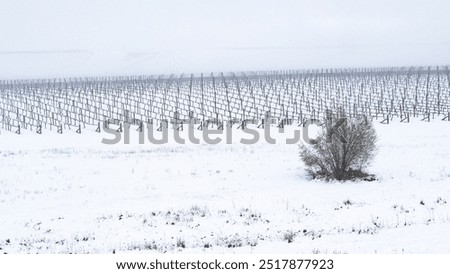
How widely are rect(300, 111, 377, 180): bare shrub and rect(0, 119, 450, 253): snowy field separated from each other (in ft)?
3.39

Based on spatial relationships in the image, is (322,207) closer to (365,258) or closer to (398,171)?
(365,258)

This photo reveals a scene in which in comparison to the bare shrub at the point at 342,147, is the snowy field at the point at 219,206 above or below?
below

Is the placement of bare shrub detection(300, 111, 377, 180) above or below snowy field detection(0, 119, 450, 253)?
above

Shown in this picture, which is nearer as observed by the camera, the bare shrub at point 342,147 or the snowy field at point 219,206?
the snowy field at point 219,206

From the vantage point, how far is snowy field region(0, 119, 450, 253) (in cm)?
1083

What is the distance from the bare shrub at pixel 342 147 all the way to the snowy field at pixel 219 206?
1.03 meters

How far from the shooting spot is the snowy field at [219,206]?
10828mm

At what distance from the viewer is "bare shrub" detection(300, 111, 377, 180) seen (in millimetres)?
20594

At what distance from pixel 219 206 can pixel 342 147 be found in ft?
25.2

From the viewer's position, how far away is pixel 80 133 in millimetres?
51531

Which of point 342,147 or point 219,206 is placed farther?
point 342,147

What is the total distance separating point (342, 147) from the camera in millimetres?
20672

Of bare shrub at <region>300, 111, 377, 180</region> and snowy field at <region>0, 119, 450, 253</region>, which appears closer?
snowy field at <region>0, 119, 450, 253</region>

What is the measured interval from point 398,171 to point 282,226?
11459mm
